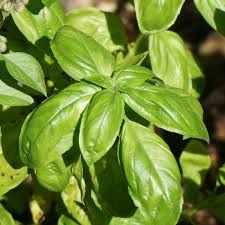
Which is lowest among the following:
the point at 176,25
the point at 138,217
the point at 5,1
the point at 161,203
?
A: the point at 176,25

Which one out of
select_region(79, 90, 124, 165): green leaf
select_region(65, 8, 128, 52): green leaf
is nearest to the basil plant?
select_region(79, 90, 124, 165): green leaf

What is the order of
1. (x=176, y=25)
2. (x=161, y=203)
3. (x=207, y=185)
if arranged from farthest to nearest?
(x=176, y=25) → (x=207, y=185) → (x=161, y=203)

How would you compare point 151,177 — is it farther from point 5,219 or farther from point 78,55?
point 5,219

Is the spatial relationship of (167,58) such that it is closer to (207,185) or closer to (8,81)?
(8,81)

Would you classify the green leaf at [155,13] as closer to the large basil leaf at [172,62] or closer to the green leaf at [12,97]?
the large basil leaf at [172,62]

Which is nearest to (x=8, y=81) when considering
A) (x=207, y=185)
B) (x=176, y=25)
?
(x=207, y=185)

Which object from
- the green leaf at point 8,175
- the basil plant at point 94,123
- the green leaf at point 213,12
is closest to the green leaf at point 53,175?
the basil plant at point 94,123
